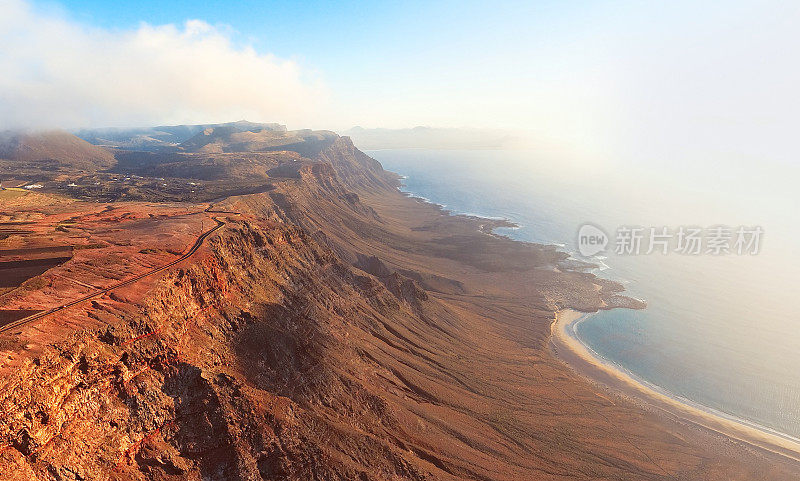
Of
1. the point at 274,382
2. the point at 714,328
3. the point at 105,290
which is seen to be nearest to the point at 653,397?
the point at 714,328

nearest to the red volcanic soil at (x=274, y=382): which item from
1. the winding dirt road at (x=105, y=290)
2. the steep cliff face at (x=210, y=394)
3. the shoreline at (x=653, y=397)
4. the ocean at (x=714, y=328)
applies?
the steep cliff face at (x=210, y=394)

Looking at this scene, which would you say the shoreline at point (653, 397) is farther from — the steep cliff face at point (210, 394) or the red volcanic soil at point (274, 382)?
the steep cliff face at point (210, 394)

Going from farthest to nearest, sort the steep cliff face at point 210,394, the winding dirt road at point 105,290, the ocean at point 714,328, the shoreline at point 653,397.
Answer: the ocean at point 714,328 → the shoreline at point 653,397 → the winding dirt road at point 105,290 → the steep cliff face at point 210,394

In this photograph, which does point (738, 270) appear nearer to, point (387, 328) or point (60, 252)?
point (387, 328)

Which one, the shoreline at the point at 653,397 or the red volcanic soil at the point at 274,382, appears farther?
the shoreline at the point at 653,397

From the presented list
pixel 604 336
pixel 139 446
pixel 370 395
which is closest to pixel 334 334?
pixel 370 395

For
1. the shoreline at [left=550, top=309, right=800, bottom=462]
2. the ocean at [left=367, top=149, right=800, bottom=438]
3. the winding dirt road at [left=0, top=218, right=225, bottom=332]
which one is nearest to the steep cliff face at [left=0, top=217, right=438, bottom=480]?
the winding dirt road at [left=0, top=218, right=225, bottom=332]

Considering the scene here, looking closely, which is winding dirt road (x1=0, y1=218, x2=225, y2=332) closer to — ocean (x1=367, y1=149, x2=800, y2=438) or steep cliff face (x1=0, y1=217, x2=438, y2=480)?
steep cliff face (x1=0, y1=217, x2=438, y2=480)
